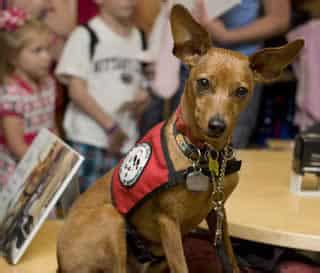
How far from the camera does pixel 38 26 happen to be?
2.19 meters

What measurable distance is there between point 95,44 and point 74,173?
1030mm

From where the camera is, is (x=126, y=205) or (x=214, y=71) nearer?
(x=214, y=71)

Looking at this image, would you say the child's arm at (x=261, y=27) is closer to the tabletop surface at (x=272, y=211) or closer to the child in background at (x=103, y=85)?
the child in background at (x=103, y=85)

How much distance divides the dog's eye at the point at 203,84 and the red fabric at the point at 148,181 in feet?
0.52

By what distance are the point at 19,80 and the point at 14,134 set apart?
207 mm

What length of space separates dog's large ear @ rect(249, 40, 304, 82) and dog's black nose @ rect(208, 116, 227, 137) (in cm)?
17

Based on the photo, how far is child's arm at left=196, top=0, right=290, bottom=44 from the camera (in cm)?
224

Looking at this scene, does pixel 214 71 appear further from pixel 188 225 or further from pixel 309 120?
pixel 309 120

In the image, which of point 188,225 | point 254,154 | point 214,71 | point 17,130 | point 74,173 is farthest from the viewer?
point 17,130

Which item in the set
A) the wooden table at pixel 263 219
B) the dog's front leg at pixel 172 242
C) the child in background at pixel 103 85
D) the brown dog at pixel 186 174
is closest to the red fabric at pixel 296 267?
the wooden table at pixel 263 219

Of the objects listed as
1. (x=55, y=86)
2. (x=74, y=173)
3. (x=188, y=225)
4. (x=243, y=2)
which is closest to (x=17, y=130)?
(x=55, y=86)

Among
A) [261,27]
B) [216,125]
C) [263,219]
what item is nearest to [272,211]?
[263,219]

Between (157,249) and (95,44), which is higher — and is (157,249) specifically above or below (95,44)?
below

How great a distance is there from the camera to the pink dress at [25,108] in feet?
7.18
